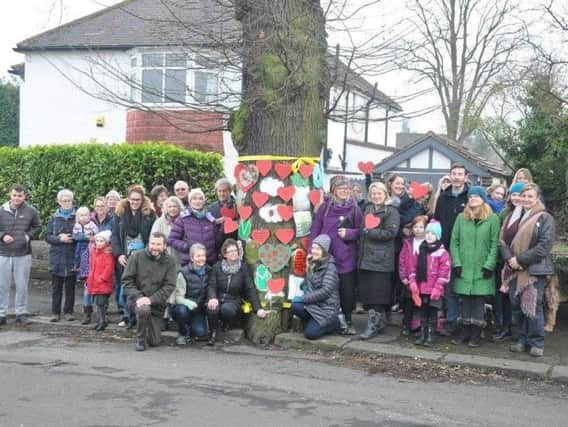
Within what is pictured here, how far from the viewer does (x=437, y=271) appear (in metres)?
8.47

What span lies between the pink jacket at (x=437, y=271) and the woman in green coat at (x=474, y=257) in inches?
6.5

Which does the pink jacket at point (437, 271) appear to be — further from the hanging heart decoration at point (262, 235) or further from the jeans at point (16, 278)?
the jeans at point (16, 278)

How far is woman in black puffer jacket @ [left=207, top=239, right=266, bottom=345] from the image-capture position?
8859 mm

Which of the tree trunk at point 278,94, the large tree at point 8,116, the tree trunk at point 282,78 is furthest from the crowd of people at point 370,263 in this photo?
the large tree at point 8,116

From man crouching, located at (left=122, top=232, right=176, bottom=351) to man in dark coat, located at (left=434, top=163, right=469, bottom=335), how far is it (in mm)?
3434

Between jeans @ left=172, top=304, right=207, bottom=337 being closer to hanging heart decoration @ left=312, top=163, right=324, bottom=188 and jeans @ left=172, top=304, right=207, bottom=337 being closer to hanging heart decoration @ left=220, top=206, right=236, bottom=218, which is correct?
hanging heart decoration @ left=220, top=206, right=236, bottom=218

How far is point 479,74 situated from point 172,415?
111 feet

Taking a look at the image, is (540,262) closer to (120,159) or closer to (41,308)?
(41,308)

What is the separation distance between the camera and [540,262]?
26.3 ft

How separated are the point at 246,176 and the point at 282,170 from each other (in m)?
0.49

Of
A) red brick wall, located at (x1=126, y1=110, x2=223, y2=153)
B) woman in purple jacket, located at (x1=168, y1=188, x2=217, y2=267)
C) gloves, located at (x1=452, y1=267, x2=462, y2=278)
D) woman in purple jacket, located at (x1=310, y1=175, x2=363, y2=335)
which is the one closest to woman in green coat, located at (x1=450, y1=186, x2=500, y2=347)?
gloves, located at (x1=452, y1=267, x2=462, y2=278)

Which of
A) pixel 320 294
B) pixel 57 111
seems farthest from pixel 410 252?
pixel 57 111

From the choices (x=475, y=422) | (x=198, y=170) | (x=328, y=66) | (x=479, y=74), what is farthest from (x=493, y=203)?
(x=479, y=74)

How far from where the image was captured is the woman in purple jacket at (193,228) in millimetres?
9273
